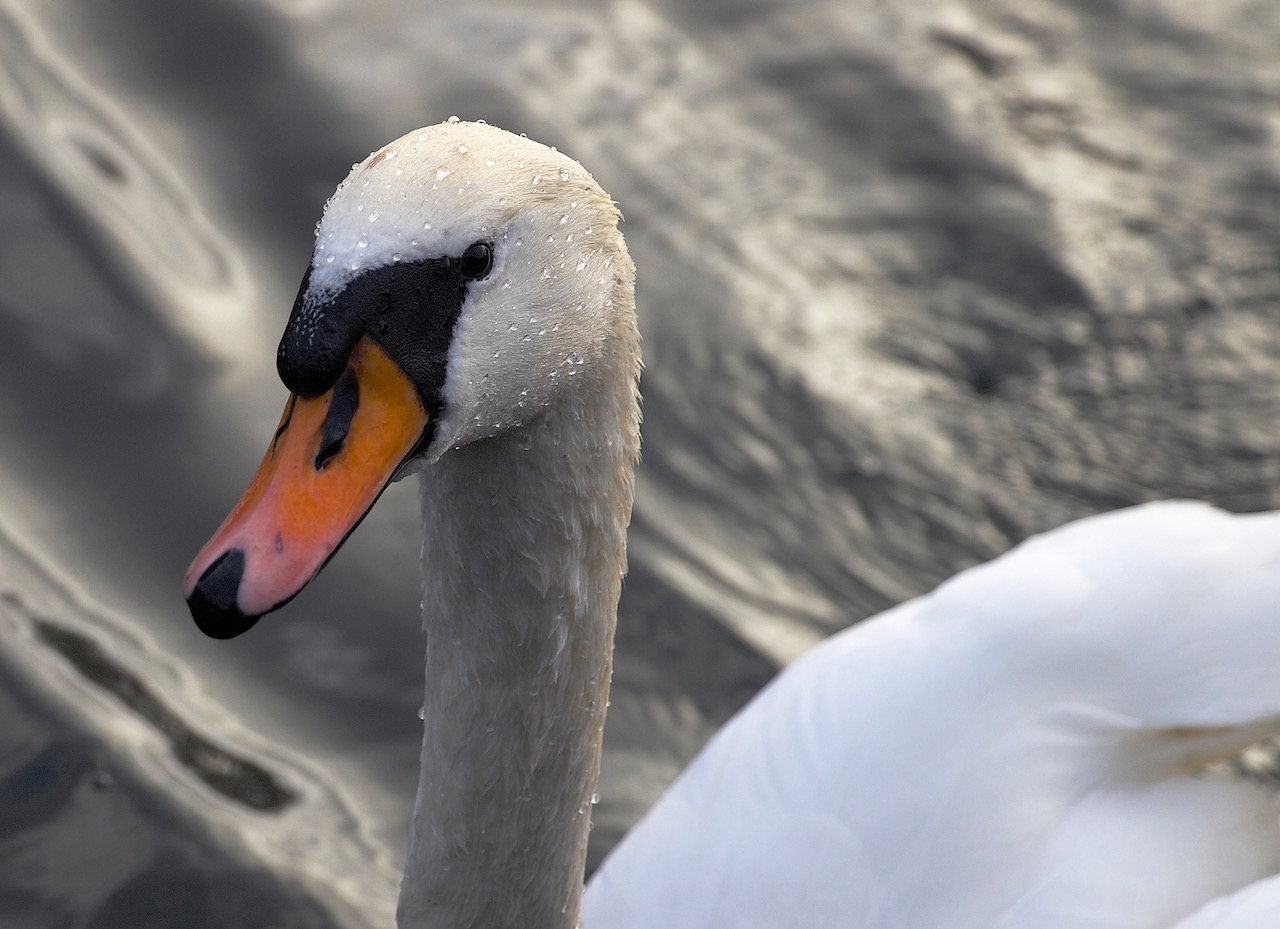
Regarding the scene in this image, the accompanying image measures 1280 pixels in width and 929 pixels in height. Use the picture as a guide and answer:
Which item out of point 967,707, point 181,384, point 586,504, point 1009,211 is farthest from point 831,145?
point 586,504

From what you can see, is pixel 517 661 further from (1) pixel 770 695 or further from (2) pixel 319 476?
(1) pixel 770 695

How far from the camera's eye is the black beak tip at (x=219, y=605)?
1.71 meters

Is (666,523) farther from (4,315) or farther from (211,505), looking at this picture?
(4,315)

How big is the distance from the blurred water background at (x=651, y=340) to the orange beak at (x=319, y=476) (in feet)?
6.16

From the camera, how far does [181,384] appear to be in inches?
177

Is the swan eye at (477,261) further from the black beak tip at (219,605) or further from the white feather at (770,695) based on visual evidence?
the black beak tip at (219,605)

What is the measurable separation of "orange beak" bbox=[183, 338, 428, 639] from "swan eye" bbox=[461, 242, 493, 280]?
138 mm

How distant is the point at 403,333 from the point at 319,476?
0.62 feet

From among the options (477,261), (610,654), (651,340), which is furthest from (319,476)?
(651,340)

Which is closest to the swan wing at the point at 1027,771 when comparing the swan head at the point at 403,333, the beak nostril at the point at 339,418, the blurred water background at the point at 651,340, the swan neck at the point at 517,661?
the swan neck at the point at 517,661

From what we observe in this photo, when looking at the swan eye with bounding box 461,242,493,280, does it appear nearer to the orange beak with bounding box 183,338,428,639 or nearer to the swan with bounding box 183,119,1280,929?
the swan with bounding box 183,119,1280,929

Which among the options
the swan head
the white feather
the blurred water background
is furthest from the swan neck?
the blurred water background

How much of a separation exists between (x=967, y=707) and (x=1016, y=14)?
172 inches

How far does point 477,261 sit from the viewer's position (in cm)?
183
